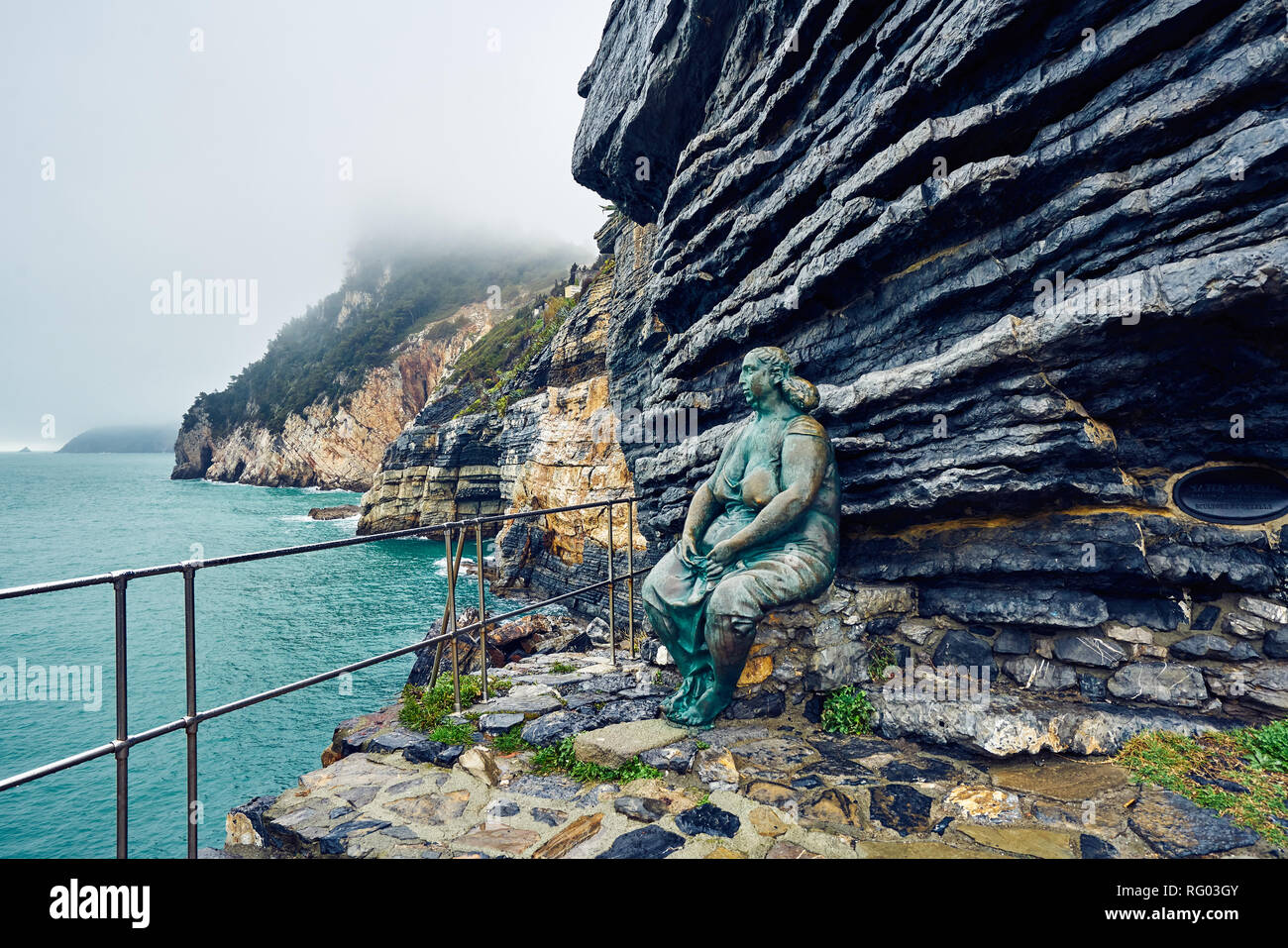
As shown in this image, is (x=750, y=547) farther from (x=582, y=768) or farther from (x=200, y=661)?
(x=200, y=661)

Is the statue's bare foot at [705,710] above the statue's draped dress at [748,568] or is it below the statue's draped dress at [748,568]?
below

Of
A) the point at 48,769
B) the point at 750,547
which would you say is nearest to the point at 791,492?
the point at 750,547

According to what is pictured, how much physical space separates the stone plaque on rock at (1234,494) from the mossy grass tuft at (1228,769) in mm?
1008

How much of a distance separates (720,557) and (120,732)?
2884mm

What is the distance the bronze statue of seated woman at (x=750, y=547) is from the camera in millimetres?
3574

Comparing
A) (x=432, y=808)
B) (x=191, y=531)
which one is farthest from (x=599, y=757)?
(x=191, y=531)

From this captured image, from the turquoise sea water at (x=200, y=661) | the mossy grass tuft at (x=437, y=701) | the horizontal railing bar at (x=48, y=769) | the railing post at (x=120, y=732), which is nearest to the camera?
the horizontal railing bar at (x=48, y=769)

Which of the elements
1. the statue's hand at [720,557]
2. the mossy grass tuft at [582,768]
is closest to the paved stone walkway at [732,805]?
the mossy grass tuft at [582,768]

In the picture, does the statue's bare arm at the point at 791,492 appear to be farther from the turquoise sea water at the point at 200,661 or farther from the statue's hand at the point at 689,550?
the turquoise sea water at the point at 200,661

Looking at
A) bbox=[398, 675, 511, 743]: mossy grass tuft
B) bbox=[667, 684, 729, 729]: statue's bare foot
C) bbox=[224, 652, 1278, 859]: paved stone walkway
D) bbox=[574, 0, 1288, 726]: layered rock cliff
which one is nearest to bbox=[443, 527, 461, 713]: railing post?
bbox=[398, 675, 511, 743]: mossy grass tuft

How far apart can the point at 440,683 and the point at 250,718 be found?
8.06 m

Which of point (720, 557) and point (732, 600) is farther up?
point (720, 557)

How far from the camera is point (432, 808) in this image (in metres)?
3.02

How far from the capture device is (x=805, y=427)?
3.70 m
